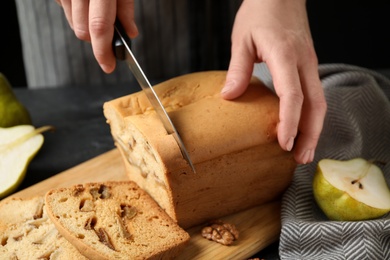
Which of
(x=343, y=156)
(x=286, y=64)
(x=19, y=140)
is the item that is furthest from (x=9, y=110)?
(x=343, y=156)

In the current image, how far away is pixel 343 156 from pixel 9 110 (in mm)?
1687

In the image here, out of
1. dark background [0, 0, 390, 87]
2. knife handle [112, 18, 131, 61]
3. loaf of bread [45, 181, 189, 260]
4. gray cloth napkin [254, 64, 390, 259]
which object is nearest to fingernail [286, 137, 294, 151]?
gray cloth napkin [254, 64, 390, 259]

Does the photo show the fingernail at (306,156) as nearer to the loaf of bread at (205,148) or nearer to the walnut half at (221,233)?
the loaf of bread at (205,148)

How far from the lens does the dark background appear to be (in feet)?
12.8

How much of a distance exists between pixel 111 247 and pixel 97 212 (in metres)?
0.22

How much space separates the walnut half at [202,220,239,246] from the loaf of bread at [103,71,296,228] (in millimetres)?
67

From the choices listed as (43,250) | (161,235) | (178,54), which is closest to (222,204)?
(161,235)

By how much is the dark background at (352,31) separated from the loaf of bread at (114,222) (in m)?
1.84

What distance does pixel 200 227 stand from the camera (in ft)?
8.25

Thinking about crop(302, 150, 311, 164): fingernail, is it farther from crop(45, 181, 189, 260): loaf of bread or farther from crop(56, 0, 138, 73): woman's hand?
crop(56, 0, 138, 73): woman's hand

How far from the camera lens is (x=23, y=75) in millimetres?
5348

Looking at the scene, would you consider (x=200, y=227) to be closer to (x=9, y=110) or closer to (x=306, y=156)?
(x=306, y=156)

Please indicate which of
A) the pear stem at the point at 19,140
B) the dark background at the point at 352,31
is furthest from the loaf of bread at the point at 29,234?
the dark background at the point at 352,31

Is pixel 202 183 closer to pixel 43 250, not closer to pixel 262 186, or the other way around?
pixel 262 186
